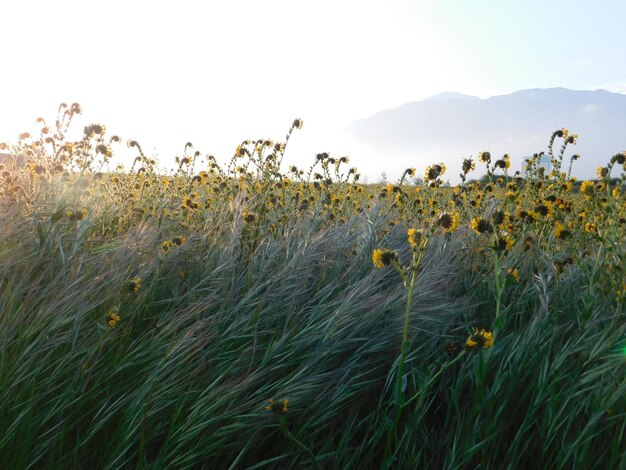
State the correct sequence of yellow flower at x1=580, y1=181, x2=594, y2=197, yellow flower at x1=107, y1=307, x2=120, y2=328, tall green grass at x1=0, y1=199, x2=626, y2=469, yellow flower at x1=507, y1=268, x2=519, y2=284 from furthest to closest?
yellow flower at x1=580, y1=181, x2=594, y2=197, yellow flower at x1=507, y1=268, x2=519, y2=284, yellow flower at x1=107, y1=307, x2=120, y2=328, tall green grass at x1=0, y1=199, x2=626, y2=469

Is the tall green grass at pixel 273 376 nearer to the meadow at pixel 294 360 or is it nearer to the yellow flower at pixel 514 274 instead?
the meadow at pixel 294 360

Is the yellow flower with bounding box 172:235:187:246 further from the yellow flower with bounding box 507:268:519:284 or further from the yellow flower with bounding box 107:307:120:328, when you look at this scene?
the yellow flower with bounding box 507:268:519:284

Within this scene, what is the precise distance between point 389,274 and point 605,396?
4.19 ft

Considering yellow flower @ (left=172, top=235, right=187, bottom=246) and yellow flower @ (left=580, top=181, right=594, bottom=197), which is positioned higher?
yellow flower @ (left=580, top=181, right=594, bottom=197)

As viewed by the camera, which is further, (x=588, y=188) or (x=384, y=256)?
(x=588, y=188)

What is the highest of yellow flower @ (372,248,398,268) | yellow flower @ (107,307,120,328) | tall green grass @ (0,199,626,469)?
yellow flower @ (372,248,398,268)

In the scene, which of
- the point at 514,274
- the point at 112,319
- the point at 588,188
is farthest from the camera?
the point at 588,188

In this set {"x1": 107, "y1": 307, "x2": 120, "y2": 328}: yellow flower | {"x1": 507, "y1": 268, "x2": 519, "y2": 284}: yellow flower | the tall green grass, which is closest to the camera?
the tall green grass

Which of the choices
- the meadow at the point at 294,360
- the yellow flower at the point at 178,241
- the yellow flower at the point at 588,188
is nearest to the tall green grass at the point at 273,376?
the meadow at the point at 294,360

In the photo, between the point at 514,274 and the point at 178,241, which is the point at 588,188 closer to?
the point at 514,274

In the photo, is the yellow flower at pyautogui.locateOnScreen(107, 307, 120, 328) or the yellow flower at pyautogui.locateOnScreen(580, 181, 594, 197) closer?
the yellow flower at pyautogui.locateOnScreen(107, 307, 120, 328)

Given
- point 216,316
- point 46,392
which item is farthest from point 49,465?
point 216,316

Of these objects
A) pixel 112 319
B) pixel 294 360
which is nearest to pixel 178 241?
pixel 112 319

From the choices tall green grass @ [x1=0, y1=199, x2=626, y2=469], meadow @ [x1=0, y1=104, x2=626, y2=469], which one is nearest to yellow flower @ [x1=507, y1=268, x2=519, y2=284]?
meadow @ [x1=0, y1=104, x2=626, y2=469]
